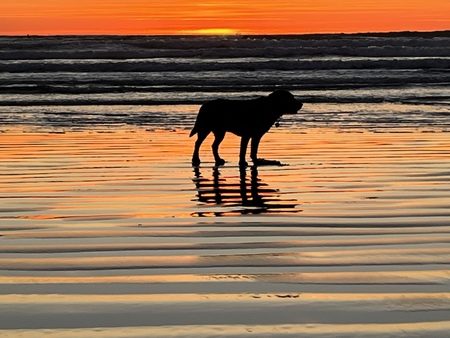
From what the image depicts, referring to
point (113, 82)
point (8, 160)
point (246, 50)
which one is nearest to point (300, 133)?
point (8, 160)

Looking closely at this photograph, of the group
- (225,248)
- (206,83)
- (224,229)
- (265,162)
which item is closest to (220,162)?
(265,162)

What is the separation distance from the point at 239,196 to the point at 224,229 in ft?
6.31

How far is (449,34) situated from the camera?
66.2 m

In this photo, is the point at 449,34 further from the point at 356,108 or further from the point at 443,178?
the point at 443,178

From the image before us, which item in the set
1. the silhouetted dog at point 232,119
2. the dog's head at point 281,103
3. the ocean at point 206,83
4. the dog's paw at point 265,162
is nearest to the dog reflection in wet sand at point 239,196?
the dog's paw at point 265,162

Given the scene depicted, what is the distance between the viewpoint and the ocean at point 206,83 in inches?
688

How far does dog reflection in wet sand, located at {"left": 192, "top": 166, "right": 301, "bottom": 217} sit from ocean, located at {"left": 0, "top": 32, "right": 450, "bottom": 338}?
0.07 feet

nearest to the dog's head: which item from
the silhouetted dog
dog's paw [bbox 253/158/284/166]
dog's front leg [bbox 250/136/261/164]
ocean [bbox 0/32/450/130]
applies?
the silhouetted dog

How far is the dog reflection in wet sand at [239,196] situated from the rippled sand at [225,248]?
19mm

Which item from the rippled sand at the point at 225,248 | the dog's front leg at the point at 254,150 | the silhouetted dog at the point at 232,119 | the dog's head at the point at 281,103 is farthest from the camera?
the dog's head at the point at 281,103

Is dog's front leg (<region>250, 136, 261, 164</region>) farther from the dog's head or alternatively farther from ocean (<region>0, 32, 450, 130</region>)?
ocean (<region>0, 32, 450, 130</region>)

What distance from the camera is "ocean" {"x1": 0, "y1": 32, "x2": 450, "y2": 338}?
385 cm

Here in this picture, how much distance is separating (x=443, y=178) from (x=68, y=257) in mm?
4598

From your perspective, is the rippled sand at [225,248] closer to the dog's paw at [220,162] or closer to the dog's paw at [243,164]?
the dog's paw at [243,164]
